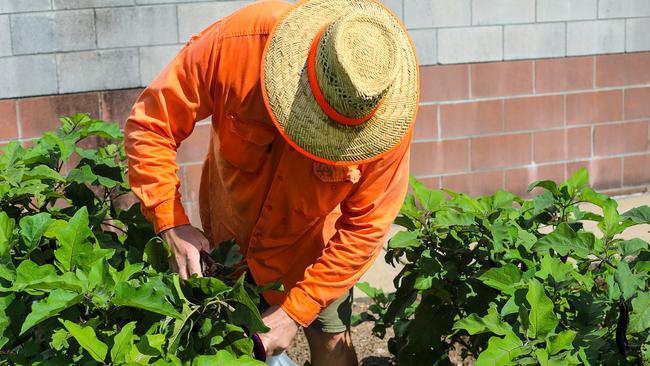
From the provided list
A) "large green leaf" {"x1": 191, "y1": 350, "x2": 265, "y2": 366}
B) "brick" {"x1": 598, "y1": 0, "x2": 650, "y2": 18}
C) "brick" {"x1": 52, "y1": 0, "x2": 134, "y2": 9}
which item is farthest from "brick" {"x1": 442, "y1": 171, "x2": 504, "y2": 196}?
"large green leaf" {"x1": 191, "y1": 350, "x2": 265, "y2": 366}

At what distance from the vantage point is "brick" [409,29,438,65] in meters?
6.23

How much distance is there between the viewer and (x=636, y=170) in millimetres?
7211

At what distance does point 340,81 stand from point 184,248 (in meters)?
0.79

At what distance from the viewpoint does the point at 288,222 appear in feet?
10.7

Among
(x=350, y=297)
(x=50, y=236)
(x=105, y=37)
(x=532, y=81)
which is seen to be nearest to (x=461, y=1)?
(x=532, y=81)

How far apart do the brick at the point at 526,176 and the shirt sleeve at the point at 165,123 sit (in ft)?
13.6

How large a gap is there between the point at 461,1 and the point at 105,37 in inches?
93.6

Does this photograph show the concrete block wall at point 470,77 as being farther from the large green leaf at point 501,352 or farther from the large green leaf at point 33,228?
the large green leaf at point 501,352

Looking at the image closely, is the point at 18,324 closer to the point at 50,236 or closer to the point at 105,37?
the point at 50,236

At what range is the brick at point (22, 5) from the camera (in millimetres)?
5422

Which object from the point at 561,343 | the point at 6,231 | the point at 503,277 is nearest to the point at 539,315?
the point at 561,343

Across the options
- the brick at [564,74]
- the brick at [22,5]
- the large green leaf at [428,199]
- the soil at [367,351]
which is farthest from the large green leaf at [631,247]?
the brick at [564,74]

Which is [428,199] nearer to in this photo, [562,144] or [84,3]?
[84,3]

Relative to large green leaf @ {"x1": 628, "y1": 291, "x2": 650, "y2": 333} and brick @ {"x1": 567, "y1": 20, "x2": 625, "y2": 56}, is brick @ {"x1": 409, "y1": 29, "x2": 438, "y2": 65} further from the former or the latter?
large green leaf @ {"x1": 628, "y1": 291, "x2": 650, "y2": 333}
